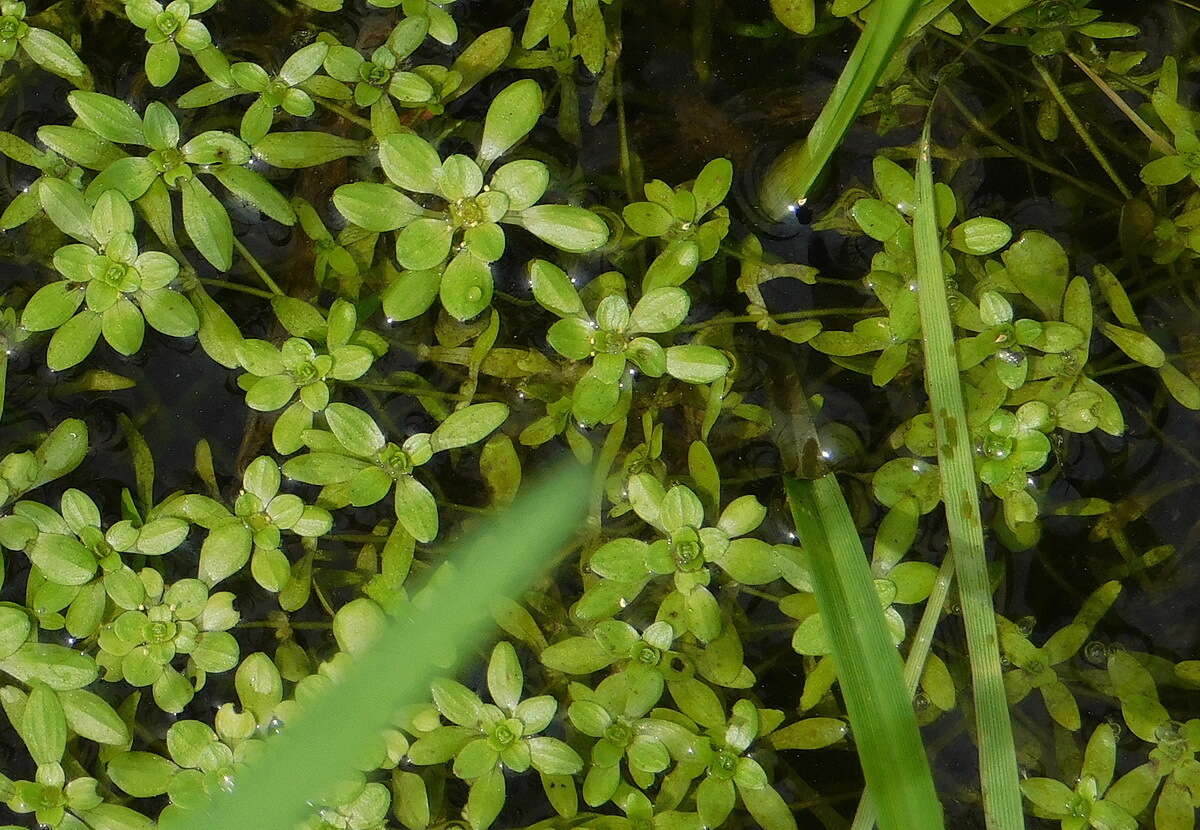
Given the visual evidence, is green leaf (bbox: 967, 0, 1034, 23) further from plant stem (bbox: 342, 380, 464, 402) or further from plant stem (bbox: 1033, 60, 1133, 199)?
plant stem (bbox: 342, 380, 464, 402)

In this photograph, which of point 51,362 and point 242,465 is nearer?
point 51,362

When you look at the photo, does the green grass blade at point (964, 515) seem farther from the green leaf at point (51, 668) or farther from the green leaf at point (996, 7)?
the green leaf at point (51, 668)

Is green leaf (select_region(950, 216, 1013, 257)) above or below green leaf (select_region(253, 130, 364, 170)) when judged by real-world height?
below

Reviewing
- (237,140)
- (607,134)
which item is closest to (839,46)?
(607,134)

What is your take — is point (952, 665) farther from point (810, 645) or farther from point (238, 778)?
point (238, 778)

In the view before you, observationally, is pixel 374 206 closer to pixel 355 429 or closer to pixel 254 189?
pixel 254 189

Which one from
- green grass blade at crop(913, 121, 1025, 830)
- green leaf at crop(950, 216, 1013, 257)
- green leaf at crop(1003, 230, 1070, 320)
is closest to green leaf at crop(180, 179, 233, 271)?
green grass blade at crop(913, 121, 1025, 830)

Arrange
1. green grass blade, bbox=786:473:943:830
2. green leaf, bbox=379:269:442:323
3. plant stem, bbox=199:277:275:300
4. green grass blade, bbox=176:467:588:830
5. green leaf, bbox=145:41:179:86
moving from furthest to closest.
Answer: plant stem, bbox=199:277:275:300 → green leaf, bbox=145:41:179:86 → green leaf, bbox=379:269:442:323 → green grass blade, bbox=786:473:943:830 → green grass blade, bbox=176:467:588:830
